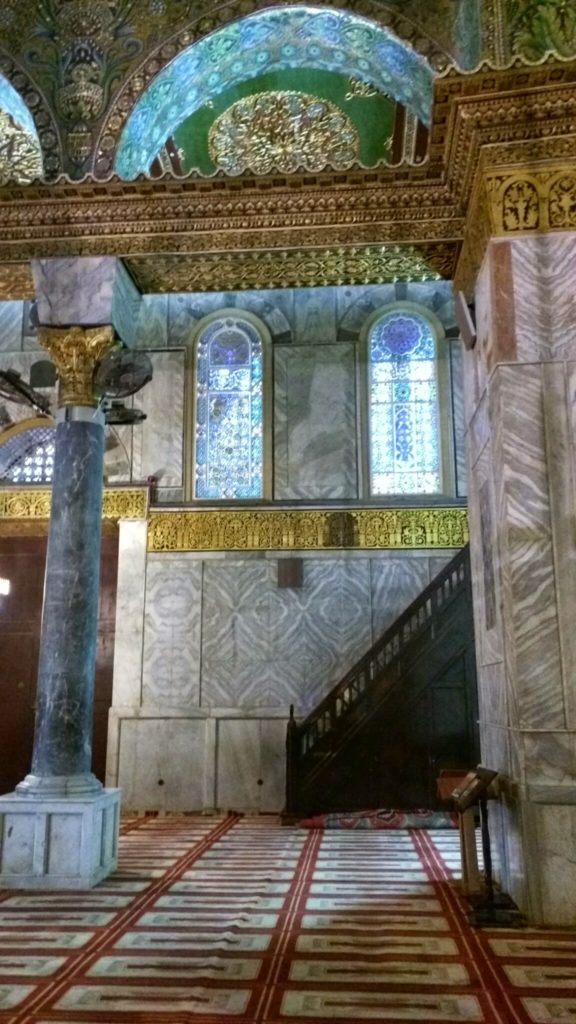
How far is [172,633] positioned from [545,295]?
6.19m

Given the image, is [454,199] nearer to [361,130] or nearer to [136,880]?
[361,130]

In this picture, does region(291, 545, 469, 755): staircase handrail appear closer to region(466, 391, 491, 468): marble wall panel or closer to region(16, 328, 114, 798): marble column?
region(466, 391, 491, 468): marble wall panel

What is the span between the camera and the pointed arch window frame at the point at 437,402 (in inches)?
397

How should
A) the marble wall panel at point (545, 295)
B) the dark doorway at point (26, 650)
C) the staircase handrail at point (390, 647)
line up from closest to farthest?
the marble wall panel at point (545, 295) < the staircase handrail at point (390, 647) < the dark doorway at point (26, 650)

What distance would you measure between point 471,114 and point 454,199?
93 cm

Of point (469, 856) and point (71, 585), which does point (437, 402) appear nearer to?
point (71, 585)

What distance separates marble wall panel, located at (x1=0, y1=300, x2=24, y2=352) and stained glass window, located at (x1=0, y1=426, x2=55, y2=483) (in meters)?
1.07

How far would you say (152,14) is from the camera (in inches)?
271

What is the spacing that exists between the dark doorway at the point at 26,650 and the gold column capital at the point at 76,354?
4.04 meters

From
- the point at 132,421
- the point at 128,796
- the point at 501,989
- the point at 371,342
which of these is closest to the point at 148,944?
the point at 501,989

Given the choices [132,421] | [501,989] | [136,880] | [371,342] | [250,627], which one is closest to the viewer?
[501,989]

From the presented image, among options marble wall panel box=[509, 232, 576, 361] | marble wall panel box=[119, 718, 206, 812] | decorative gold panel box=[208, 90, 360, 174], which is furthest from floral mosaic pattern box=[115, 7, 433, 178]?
marble wall panel box=[119, 718, 206, 812]

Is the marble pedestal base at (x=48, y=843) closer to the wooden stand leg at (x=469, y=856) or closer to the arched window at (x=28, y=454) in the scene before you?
the wooden stand leg at (x=469, y=856)

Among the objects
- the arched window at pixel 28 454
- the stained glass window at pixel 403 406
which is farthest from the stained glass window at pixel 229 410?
the arched window at pixel 28 454
